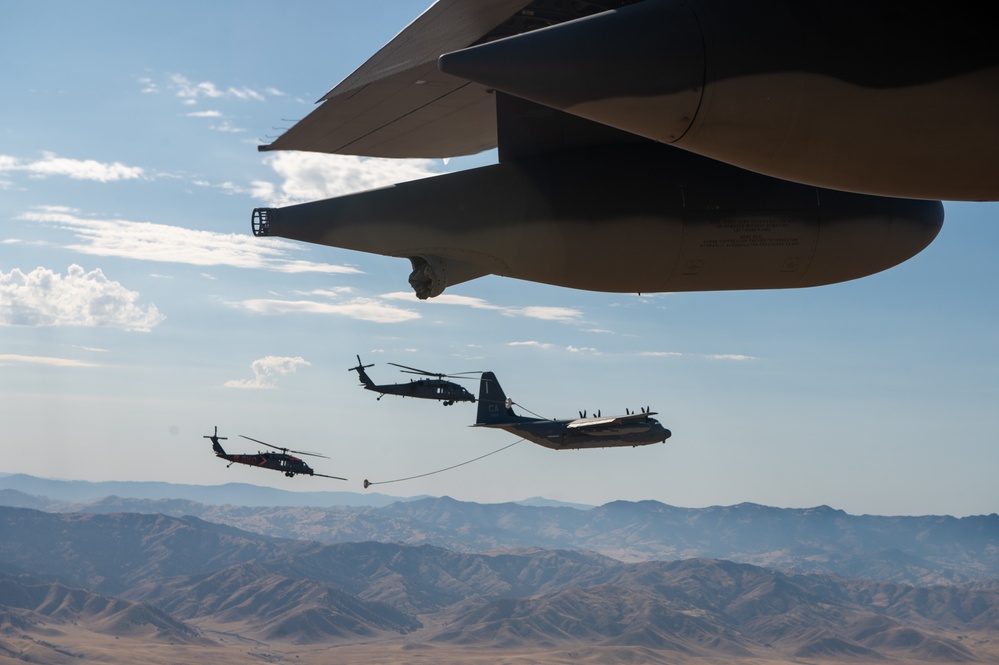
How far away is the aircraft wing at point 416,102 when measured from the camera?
1194 cm

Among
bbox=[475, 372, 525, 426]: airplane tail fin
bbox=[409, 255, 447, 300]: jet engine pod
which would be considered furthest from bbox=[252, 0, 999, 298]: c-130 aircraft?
bbox=[475, 372, 525, 426]: airplane tail fin

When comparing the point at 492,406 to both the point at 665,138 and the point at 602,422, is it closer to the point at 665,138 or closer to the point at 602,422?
the point at 602,422

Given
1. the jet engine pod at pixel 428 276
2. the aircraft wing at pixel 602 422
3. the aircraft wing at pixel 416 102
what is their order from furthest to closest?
the aircraft wing at pixel 602 422
the jet engine pod at pixel 428 276
the aircraft wing at pixel 416 102

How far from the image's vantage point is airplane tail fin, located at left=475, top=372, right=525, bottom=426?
84.0 meters

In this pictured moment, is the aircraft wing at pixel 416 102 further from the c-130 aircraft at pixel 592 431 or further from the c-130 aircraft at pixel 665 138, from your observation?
the c-130 aircraft at pixel 592 431

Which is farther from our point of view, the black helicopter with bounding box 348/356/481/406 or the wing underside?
the black helicopter with bounding box 348/356/481/406

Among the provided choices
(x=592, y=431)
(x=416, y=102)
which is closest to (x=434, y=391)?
(x=592, y=431)

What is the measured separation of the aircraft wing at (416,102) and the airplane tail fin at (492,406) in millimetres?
64466

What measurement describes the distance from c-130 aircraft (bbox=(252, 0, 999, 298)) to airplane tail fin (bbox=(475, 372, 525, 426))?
2614 inches

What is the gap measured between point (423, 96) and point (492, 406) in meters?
74.2

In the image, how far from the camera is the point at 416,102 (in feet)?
48.8

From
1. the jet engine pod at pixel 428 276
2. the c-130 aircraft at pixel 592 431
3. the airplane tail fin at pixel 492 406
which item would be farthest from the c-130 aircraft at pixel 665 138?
the airplane tail fin at pixel 492 406

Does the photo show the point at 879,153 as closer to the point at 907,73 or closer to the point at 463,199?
the point at 907,73

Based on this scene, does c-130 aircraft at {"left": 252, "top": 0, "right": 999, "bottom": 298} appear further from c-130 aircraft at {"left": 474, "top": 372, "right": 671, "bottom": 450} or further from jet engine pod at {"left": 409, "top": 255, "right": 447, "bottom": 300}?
c-130 aircraft at {"left": 474, "top": 372, "right": 671, "bottom": 450}
